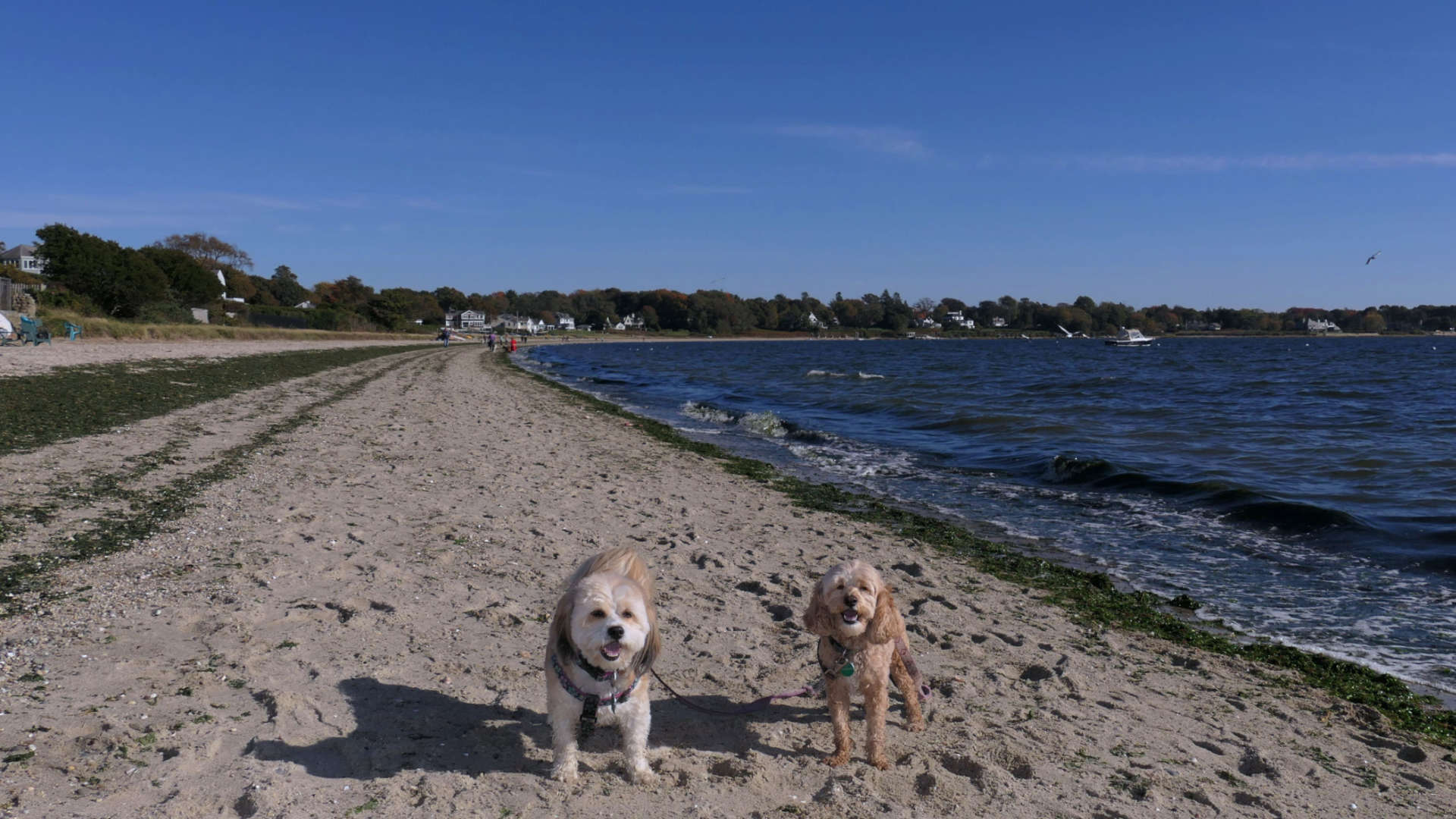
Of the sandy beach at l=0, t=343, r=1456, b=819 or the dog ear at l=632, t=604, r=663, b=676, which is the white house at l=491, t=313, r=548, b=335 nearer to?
the sandy beach at l=0, t=343, r=1456, b=819

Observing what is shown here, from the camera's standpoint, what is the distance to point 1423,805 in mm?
3889

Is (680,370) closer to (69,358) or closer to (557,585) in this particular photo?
(69,358)

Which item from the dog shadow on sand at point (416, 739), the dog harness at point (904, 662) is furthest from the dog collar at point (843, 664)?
the dog shadow on sand at point (416, 739)

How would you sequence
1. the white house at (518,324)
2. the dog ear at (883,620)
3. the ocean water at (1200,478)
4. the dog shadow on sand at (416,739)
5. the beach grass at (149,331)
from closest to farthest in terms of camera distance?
the dog shadow on sand at (416,739), the dog ear at (883,620), the ocean water at (1200,478), the beach grass at (149,331), the white house at (518,324)

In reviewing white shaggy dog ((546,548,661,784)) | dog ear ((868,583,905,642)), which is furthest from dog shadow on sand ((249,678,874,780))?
dog ear ((868,583,905,642))

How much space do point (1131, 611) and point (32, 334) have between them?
3417 cm

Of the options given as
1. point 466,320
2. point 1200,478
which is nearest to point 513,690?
point 1200,478

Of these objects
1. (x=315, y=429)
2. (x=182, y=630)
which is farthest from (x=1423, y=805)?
(x=315, y=429)

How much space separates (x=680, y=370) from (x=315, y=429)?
131 ft

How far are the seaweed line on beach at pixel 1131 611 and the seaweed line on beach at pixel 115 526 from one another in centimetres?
695

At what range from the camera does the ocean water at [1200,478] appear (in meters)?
7.38

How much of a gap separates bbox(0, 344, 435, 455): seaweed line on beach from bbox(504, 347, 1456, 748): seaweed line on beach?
9.97 meters

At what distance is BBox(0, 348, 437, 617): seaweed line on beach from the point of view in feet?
17.1

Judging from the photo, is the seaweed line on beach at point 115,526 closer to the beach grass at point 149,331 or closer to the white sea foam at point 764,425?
the white sea foam at point 764,425
